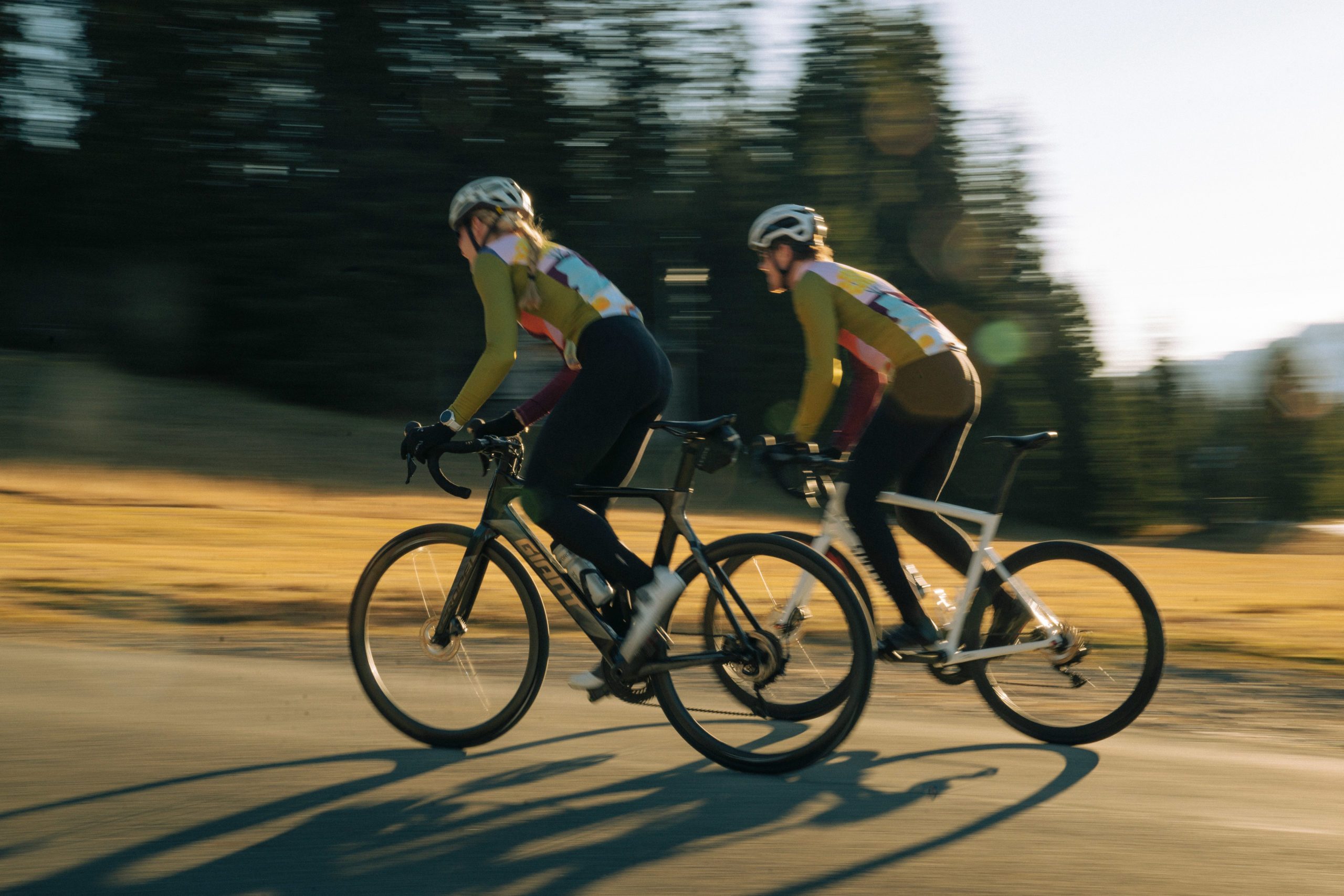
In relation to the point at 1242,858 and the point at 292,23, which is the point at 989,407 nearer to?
the point at 292,23

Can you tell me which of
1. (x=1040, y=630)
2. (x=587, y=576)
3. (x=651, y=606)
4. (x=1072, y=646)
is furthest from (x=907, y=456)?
(x=587, y=576)

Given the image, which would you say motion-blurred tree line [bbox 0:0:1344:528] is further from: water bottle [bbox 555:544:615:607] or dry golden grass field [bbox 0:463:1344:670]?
water bottle [bbox 555:544:615:607]

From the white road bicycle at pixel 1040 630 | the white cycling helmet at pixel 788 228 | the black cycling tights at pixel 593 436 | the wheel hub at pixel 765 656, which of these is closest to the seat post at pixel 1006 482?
the white road bicycle at pixel 1040 630

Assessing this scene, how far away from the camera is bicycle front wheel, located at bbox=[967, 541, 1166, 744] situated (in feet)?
15.4

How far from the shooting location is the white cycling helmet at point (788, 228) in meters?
4.99

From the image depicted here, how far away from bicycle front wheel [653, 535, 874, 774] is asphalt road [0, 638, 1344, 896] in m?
0.14

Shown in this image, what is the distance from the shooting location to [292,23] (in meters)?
25.6

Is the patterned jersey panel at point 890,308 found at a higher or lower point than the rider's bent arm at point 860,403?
higher

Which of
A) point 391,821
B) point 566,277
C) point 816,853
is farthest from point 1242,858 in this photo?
point 566,277

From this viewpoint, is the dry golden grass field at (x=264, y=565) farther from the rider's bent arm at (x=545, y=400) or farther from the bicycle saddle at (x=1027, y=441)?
the rider's bent arm at (x=545, y=400)

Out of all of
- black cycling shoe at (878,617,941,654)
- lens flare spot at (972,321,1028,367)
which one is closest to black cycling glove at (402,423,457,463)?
black cycling shoe at (878,617,941,654)

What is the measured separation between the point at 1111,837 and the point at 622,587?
5.75 feet

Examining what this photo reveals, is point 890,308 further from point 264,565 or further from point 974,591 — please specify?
point 264,565

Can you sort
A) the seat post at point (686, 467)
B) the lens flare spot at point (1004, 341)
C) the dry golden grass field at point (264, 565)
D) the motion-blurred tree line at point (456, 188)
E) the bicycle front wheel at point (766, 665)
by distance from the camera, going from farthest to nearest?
the lens flare spot at point (1004, 341) → the motion-blurred tree line at point (456, 188) → the dry golden grass field at point (264, 565) → the seat post at point (686, 467) → the bicycle front wheel at point (766, 665)
